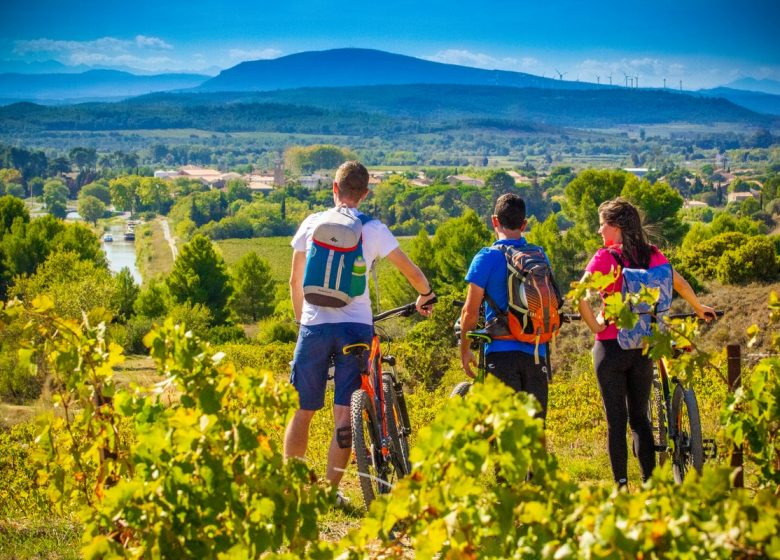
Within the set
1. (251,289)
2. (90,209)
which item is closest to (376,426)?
(251,289)

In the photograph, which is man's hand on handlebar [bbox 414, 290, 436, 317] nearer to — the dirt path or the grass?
the grass

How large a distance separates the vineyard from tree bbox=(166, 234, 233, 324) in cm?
4814

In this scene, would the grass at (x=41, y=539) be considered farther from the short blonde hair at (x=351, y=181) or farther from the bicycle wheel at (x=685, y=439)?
the bicycle wheel at (x=685, y=439)

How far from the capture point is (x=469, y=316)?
4648 mm

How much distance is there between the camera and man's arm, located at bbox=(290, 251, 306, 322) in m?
4.63

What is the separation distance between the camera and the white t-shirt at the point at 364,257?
4.48 metres

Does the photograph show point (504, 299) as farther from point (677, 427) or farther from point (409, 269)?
point (677, 427)

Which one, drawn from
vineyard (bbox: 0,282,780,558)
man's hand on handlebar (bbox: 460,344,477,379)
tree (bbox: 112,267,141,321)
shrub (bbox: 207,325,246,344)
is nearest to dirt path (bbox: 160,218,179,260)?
tree (bbox: 112,267,141,321)

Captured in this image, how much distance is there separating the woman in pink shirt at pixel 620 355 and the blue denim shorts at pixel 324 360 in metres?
1.06

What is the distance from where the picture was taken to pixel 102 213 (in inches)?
6604

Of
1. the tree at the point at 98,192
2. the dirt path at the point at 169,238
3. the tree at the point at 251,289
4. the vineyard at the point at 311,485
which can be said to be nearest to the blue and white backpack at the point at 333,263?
the vineyard at the point at 311,485

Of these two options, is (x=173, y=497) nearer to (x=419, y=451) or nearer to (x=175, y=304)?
(x=419, y=451)

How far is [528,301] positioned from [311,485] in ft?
6.93

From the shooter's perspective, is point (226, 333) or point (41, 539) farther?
point (226, 333)
